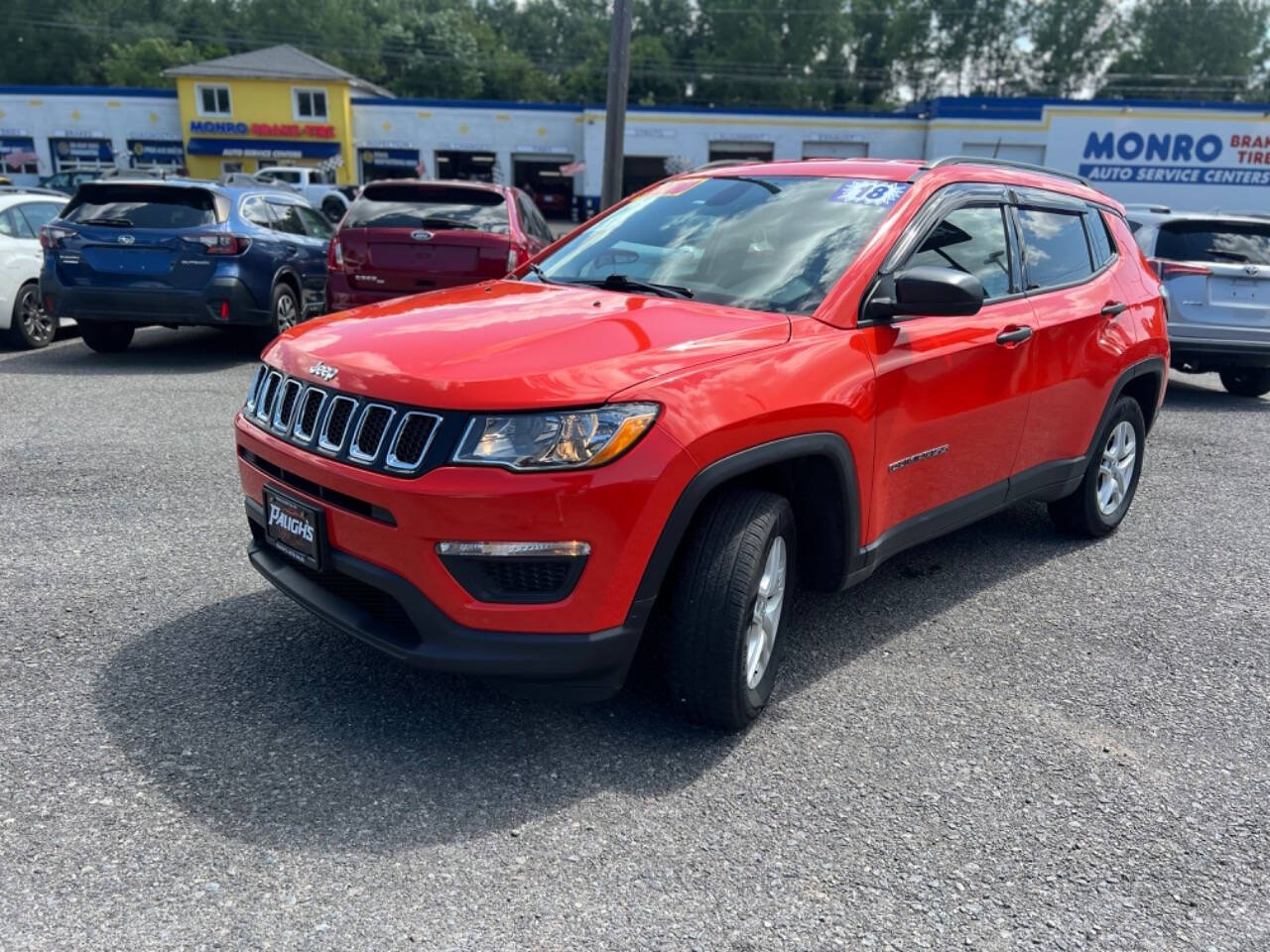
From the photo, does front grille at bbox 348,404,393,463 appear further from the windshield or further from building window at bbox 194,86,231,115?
building window at bbox 194,86,231,115

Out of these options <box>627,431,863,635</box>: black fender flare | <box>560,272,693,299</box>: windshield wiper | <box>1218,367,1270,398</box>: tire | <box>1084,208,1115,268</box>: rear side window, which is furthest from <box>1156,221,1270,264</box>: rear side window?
<box>627,431,863,635</box>: black fender flare

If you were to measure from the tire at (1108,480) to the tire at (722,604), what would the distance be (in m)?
2.67

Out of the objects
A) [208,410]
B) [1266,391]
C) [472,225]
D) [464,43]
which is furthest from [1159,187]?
[464,43]

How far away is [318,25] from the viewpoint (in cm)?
8275

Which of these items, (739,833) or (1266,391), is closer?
(739,833)

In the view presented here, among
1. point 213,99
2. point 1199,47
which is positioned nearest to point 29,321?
point 213,99

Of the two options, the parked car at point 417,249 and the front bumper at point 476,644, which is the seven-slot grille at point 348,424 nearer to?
the front bumper at point 476,644

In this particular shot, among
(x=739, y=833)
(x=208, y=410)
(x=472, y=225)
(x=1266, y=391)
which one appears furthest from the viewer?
(x=1266, y=391)

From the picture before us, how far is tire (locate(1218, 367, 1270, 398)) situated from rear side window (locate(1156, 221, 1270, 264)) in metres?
1.21

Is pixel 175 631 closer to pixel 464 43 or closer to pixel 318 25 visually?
pixel 464 43

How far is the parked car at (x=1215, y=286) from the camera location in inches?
A: 360

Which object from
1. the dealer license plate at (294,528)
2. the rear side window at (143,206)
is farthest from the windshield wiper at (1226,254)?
the dealer license plate at (294,528)

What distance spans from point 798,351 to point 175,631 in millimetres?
2507

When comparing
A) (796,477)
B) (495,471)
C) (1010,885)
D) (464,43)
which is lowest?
(1010,885)
